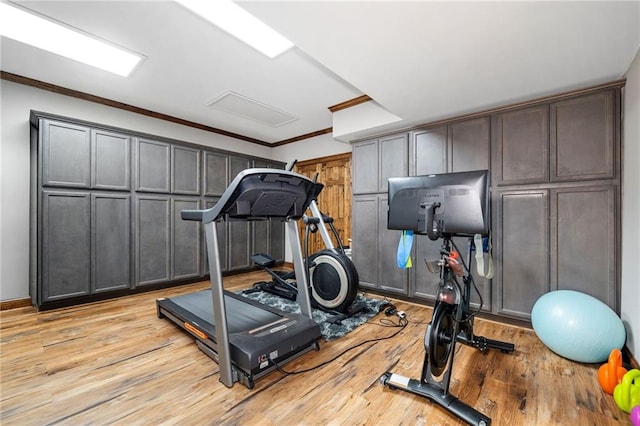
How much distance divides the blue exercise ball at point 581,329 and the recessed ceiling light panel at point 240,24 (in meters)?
3.16

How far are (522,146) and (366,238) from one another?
6.90 ft

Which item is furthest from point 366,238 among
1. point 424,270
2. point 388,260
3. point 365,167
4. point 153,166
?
point 153,166

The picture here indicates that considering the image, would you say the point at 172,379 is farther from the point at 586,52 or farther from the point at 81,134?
the point at 586,52

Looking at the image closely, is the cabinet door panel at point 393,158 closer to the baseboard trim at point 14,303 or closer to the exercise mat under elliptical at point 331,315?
the exercise mat under elliptical at point 331,315

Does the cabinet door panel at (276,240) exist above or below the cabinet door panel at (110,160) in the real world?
below

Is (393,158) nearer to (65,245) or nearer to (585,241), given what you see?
(585,241)

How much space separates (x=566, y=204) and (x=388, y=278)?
2.04m

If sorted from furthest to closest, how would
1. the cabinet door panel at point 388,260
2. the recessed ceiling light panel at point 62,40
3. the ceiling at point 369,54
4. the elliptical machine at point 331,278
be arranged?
the cabinet door panel at point 388,260
the elliptical machine at point 331,278
the recessed ceiling light panel at point 62,40
the ceiling at point 369,54

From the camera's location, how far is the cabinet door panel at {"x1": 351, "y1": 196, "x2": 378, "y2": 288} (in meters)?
3.75

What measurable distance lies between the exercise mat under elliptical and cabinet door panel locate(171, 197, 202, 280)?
124cm

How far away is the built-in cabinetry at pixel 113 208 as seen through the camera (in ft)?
10.0

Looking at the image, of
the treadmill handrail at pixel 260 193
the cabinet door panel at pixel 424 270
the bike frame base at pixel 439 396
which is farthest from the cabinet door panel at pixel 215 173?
the bike frame base at pixel 439 396

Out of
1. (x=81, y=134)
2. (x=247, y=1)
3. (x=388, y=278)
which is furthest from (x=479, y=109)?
(x=81, y=134)

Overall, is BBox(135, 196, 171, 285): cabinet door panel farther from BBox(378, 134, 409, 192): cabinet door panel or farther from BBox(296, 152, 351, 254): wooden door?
BBox(378, 134, 409, 192): cabinet door panel
